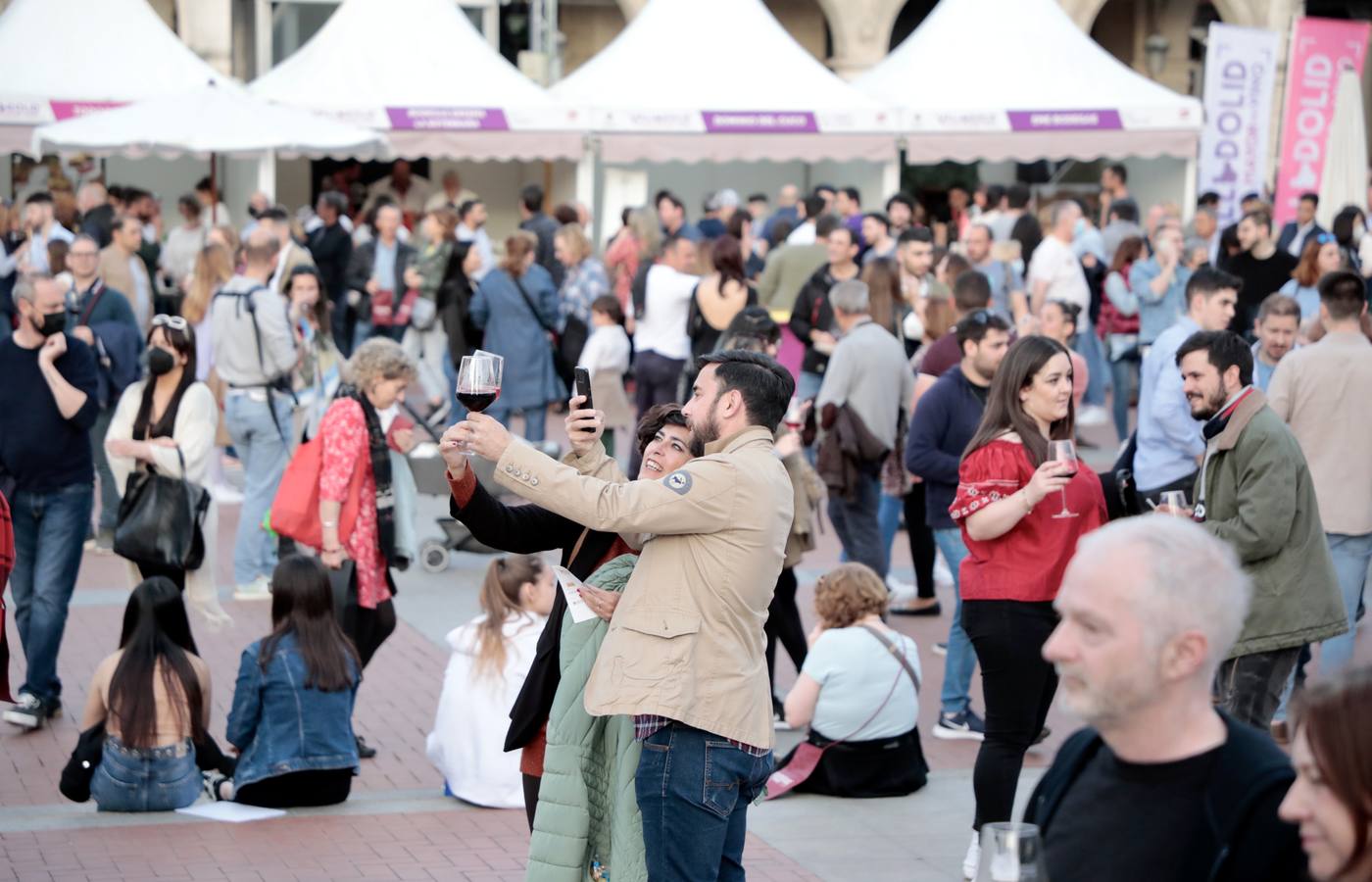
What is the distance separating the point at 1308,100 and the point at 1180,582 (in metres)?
18.9

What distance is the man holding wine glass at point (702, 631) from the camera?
4441 mm

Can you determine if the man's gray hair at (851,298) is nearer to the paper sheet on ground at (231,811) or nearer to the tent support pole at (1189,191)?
the paper sheet on ground at (231,811)

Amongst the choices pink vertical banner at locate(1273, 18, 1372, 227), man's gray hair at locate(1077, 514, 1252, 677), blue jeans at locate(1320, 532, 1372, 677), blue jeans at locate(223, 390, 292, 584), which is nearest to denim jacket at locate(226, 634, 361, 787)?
blue jeans at locate(223, 390, 292, 584)

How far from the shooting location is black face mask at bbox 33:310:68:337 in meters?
8.05

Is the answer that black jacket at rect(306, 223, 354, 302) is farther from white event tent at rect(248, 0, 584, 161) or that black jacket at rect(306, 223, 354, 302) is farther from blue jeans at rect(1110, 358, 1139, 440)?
blue jeans at rect(1110, 358, 1139, 440)

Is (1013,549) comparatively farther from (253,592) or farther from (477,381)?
(253,592)

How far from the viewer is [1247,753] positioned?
279cm

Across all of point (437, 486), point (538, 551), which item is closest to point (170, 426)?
point (437, 486)

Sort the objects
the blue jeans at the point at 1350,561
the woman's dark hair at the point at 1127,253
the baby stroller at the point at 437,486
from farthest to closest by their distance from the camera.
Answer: the woman's dark hair at the point at 1127,253 → the baby stroller at the point at 437,486 → the blue jeans at the point at 1350,561

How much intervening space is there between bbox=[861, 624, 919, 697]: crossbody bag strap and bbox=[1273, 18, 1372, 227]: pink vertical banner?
563 inches

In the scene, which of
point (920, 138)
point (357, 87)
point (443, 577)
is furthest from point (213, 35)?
point (443, 577)

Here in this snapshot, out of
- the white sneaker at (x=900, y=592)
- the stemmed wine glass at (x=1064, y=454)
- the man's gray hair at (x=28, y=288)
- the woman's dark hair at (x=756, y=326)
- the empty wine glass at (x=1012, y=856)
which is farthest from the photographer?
the white sneaker at (x=900, y=592)

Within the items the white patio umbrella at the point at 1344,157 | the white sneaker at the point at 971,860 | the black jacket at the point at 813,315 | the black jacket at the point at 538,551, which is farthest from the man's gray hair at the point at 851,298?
the white patio umbrella at the point at 1344,157

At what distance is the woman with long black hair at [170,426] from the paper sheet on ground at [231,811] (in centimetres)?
156
